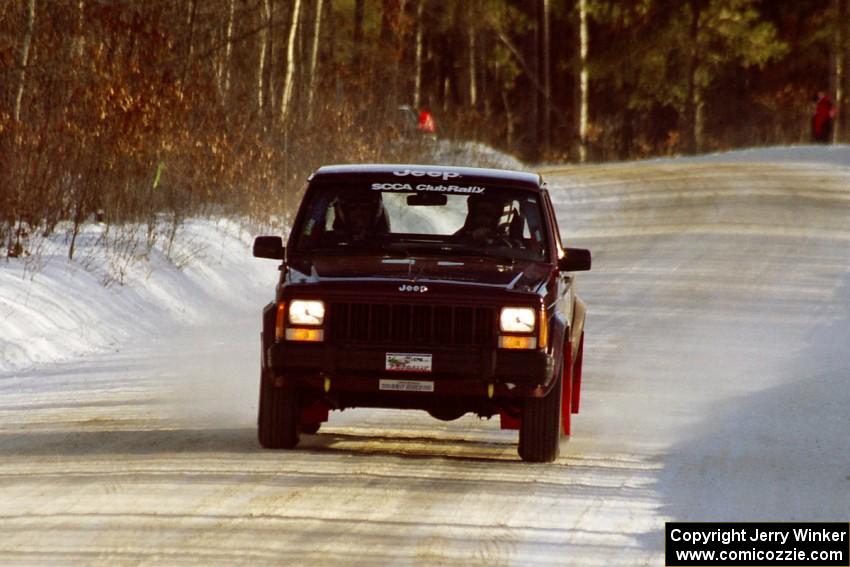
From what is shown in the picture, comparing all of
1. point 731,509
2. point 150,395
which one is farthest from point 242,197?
point 731,509

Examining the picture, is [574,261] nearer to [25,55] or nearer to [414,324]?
[414,324]

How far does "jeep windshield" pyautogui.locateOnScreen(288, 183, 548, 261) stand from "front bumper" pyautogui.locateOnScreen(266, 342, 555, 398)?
106 centimetres

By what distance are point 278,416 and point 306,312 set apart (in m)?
0.65

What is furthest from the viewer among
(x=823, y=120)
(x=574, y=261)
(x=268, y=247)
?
(x=823, y=120)

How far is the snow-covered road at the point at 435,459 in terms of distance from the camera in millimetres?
8016

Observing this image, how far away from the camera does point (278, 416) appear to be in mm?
10461

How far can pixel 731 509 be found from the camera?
8953 mm

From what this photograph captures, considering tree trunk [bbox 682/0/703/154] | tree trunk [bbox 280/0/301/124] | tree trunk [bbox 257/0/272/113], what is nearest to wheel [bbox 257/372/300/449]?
tree trunk [bbox 257/0/272/113]

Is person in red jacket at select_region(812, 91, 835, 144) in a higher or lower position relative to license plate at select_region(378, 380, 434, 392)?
lower

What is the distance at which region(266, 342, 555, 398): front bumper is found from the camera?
32.9ft

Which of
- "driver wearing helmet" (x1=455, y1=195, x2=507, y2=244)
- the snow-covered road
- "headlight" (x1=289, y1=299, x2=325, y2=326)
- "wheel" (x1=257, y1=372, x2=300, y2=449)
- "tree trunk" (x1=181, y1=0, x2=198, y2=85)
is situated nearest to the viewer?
the snow-covered road

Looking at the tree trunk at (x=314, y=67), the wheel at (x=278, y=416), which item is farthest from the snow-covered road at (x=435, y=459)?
the tree trunk at (x=314, y=67)

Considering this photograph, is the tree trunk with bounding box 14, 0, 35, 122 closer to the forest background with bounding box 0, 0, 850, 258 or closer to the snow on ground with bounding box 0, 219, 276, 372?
the forest background with bounding box 0, 0, 850, 258

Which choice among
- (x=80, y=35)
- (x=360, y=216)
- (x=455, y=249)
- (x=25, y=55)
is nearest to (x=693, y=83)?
(x=80, y=35)
